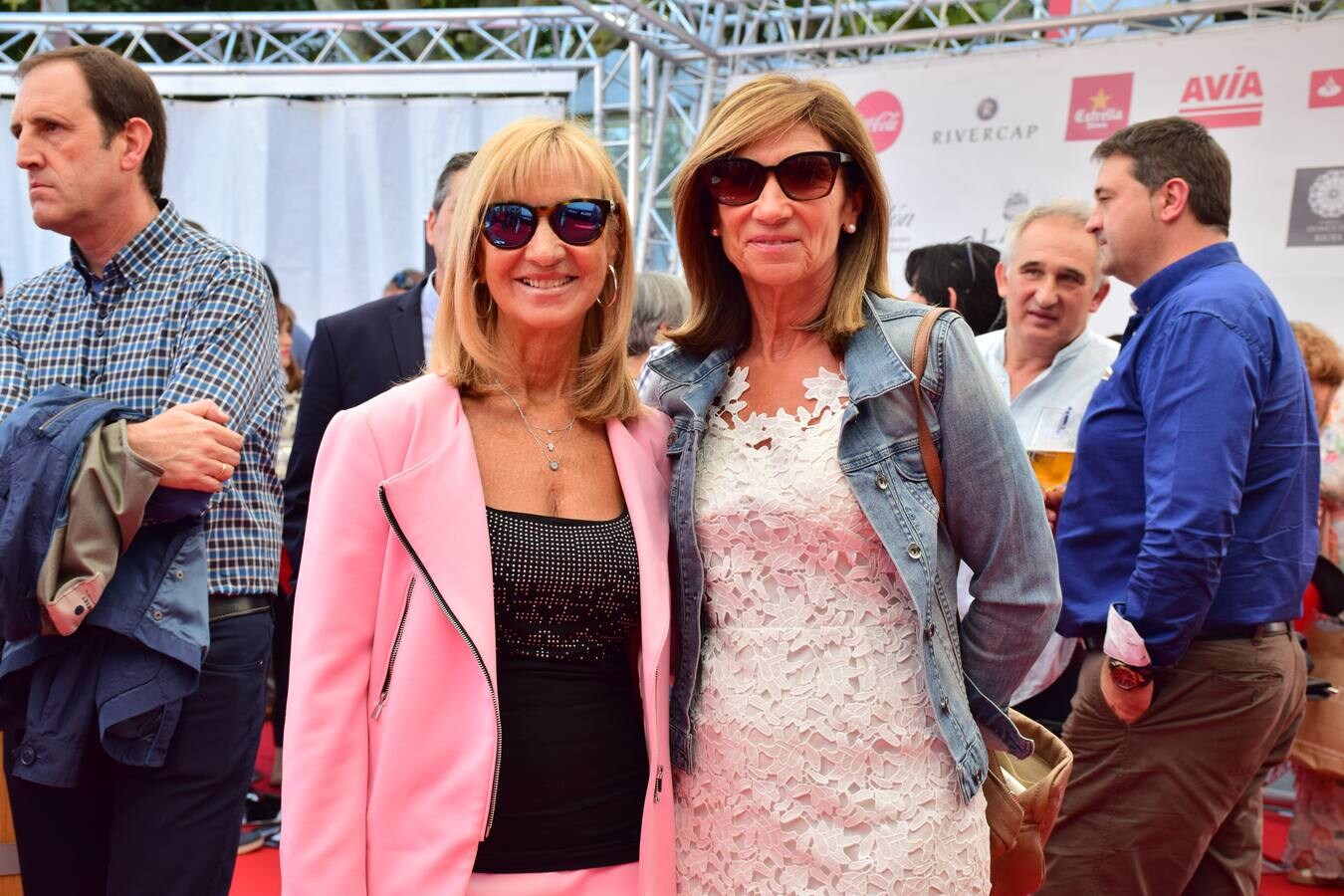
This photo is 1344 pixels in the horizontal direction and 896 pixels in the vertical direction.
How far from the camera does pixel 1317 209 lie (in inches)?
277

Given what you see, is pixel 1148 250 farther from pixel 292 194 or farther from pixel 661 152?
pixel 292 194

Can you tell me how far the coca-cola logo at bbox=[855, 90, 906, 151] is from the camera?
28.2 feet

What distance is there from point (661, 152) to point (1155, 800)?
711 cm

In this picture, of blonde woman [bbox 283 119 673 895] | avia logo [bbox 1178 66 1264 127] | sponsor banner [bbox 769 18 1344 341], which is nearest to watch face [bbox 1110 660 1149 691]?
blonde woman [bbox 283 119 673 895]

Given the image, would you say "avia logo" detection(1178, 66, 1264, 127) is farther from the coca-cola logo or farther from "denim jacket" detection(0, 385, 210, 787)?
"denim jacket" detection(0, 385, 210, 787)

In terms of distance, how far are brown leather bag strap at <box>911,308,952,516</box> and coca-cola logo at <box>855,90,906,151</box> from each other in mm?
6736

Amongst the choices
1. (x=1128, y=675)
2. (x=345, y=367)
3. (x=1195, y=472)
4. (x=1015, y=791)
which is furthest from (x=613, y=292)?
(x=345, y=367)

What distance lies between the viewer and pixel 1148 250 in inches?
136

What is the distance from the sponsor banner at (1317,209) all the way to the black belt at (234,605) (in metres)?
6.27

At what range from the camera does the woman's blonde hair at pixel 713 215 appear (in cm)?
221

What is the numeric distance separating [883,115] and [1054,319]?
4.95m

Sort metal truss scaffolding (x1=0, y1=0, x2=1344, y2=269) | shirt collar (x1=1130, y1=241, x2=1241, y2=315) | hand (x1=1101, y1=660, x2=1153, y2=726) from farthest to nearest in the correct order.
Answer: metal truss scaffolding (x1=0, y1=0, x2=1344, y2=269) < shirt collar (x1=1130, y1=241, x2=1241, y2=315) < hand (x1=1101, y1=660, x2=1153, y2=726)

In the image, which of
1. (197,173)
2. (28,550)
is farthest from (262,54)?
(28,550)

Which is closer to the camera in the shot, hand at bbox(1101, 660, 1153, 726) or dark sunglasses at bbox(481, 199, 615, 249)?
dark sunglasses at bbox(481, 199, 615, 249)
